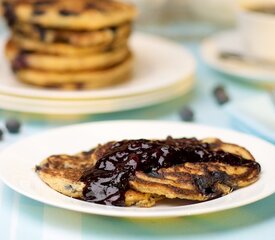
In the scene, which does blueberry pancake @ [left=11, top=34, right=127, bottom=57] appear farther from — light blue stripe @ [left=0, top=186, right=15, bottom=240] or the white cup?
light blue stripe @ [left=0, top=186, right=15, bottom=240]

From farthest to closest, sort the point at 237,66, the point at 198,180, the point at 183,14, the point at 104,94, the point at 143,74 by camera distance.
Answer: the point at 183,14 → the point at 237,66 → the point at 143,74 → the point at 104,94 → the point at 198,180

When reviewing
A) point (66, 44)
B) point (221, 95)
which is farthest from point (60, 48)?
point (221, 95)

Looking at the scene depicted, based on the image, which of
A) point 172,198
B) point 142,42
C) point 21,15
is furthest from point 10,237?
point 142,42

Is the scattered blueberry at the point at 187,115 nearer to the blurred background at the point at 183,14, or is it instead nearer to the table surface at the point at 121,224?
the table surface at the point at 121,224

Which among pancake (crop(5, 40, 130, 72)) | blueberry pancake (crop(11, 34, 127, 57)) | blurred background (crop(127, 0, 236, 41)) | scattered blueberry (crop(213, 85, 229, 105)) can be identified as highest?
blueberry pancake (crop(11, 34, 127, 57))

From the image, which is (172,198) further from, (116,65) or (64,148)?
(116,65)

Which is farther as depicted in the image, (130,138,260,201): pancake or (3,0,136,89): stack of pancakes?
(3,0,136,89): stack of pancakes

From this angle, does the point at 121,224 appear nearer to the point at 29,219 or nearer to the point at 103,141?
the point at 29,219

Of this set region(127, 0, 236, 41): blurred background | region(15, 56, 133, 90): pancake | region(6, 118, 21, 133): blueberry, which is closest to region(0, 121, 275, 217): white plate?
region(6, 118, 21, 133): blueberry
